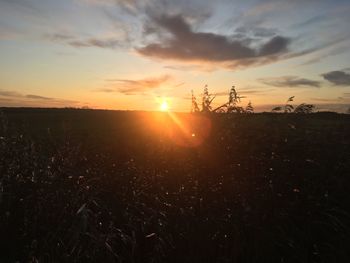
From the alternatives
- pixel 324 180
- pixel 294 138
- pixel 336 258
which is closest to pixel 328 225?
pixel 336 258

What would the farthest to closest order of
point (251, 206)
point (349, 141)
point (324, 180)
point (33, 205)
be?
point (349, 141) < point (324, 180) < point (251, 206) < point (33, 205)

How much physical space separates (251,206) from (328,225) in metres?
1.19

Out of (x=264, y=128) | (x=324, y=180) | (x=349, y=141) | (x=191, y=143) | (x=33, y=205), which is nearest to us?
(x=33, y=205)

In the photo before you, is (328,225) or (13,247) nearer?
(13,247)

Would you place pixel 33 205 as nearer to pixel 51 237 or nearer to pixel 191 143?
pixel 51 237

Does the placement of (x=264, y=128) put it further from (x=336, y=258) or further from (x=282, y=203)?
(x=336, y=258)

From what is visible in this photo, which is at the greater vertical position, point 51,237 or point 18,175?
point 18,175

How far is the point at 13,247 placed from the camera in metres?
6.02

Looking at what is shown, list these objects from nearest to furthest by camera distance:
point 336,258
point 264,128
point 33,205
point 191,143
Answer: point 336,258 → point 33,205 → point 191,143 → point 264,128

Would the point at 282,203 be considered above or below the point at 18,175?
below

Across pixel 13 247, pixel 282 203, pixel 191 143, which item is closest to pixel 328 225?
pixel 282 203

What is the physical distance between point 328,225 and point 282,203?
0.76 metres

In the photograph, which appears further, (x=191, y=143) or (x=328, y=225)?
(x=191, y=143)

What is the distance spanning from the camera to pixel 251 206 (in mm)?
6914
